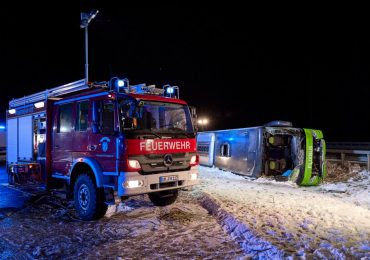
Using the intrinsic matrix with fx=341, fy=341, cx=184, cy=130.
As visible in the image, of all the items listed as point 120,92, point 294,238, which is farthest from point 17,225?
point 294,238

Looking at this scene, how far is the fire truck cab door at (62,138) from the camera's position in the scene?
816cm

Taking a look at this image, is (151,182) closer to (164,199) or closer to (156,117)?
(156,117)

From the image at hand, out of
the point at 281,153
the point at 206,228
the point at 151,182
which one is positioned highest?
the point at 281,153

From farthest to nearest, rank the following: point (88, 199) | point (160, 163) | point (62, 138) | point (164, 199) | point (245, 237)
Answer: point (164, 199) → point (62, 138) → point (88, 199) → point (160, 163) → point (245, 237)

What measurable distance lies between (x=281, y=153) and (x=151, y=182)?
6.87 metres

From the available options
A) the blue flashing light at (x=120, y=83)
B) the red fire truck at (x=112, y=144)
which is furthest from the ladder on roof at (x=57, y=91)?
the blue flashing light at (x=120, y=83)

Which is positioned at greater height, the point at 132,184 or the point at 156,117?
the point at 156,117

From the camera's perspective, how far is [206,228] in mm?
6648

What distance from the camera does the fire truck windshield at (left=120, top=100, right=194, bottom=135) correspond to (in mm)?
6867

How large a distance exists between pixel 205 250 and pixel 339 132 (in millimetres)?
47203

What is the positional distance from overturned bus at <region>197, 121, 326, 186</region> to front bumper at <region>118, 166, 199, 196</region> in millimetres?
4647

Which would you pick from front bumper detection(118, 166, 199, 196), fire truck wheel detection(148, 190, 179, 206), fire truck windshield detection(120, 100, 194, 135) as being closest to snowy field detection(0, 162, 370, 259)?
fire truck wheel detection(148, 190, 179, 206)

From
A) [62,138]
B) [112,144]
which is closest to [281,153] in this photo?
[112,144]

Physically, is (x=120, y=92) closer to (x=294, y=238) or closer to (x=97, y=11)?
(x=294, y=238)
